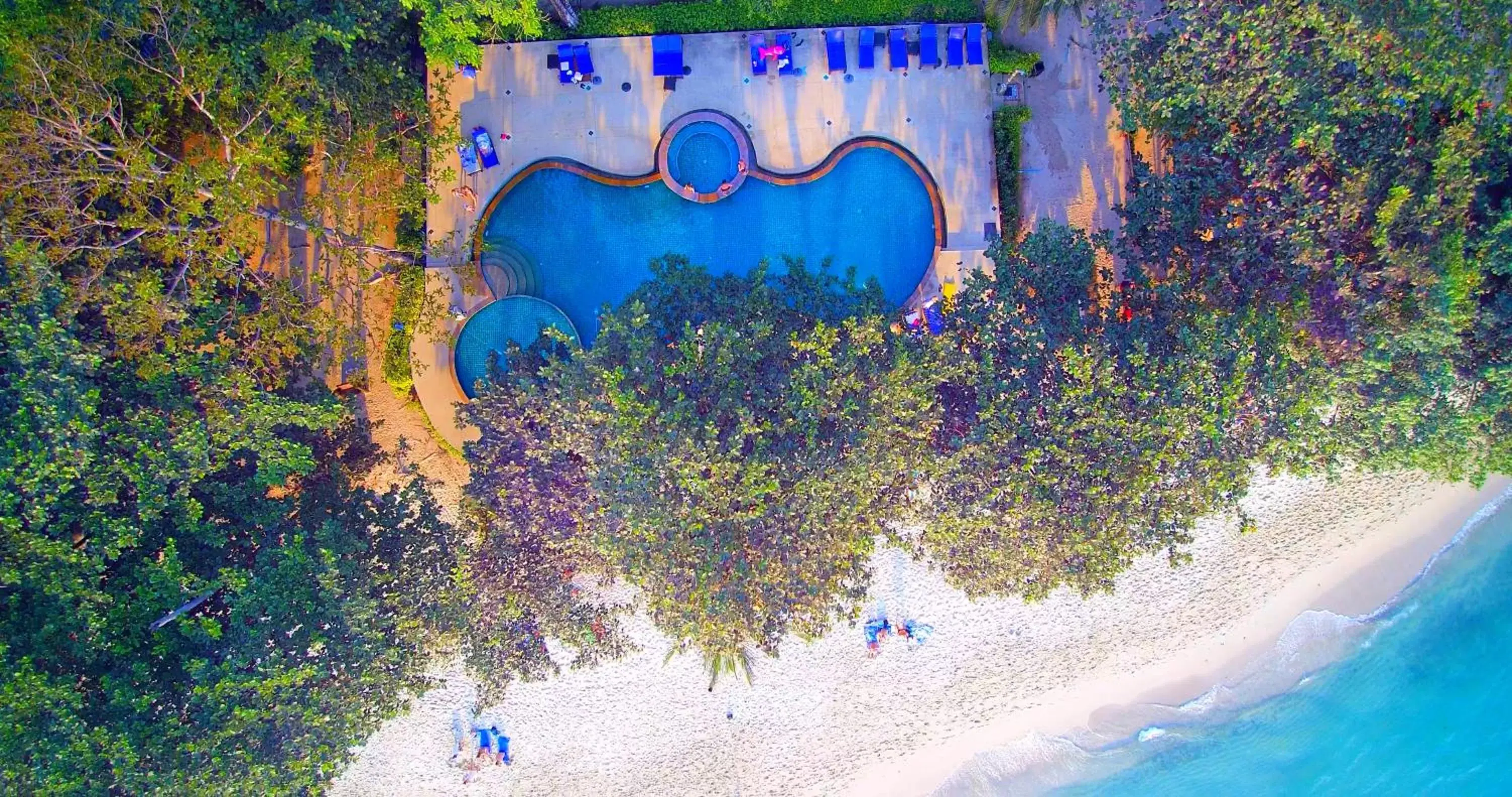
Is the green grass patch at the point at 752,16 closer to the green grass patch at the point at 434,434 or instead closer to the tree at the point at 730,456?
the tree at the point at 730,456

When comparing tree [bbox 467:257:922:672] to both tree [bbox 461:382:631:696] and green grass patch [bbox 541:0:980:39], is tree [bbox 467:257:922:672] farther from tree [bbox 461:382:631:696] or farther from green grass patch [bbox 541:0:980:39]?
green grass patch [bbox 541:0:980:39]

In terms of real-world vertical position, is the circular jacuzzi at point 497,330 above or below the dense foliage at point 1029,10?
below

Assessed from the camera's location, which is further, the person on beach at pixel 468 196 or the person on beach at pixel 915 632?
the person on beach at pixel 915 632

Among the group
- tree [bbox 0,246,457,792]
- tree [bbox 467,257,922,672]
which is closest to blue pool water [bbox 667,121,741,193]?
tree [bbox 467,257,922,672]

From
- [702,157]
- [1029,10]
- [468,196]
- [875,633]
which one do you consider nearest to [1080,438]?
[875,633]

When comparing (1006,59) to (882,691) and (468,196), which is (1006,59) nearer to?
(468,196)

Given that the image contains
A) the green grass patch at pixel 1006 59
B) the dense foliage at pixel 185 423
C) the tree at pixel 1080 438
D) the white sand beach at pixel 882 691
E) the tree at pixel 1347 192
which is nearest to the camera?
the dense foliage at pixel 185 423

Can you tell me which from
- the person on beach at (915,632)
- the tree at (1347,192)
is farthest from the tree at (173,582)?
the tree at (1347,192)

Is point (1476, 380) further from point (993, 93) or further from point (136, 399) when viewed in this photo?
point (136, 399)

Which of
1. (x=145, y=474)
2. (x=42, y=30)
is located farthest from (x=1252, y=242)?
(x=42, y=30)
